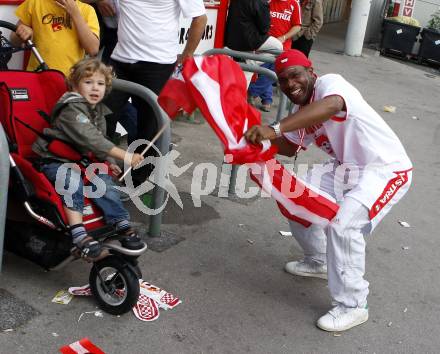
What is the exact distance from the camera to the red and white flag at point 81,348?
3215mm

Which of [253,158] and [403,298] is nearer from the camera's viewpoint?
[253,158]

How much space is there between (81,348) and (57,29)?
2.35 meters

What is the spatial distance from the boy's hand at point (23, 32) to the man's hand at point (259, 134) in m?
1.82

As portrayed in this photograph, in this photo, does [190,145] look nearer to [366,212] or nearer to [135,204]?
[135,204]

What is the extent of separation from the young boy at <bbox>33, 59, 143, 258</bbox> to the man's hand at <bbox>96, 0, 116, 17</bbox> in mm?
1443

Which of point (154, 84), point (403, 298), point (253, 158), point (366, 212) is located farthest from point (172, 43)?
point (403, 298)

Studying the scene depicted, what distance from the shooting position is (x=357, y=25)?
1527 centimetres

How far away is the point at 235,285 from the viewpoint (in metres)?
4.20

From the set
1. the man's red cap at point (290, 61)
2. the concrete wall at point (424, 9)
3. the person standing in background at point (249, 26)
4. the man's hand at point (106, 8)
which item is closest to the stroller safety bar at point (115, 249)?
the man's red cap at point (290, 61)

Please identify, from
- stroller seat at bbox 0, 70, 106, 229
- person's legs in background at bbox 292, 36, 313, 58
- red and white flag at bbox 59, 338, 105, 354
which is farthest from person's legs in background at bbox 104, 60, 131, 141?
person's legs in background at bbox 292, 36, 313, 58

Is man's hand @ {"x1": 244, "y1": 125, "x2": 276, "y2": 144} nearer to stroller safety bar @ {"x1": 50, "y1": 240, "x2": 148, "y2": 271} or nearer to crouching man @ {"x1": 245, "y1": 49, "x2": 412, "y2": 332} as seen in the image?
crouching man @ {"x1": 245, "y1": 49, "x2": 412, "y2": 332}

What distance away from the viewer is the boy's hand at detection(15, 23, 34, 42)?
4395mm

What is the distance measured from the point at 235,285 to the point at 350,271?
0.81 metres

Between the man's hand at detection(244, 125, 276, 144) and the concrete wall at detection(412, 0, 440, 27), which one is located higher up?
the man's hand at detection(244, 125, 276, 144)
